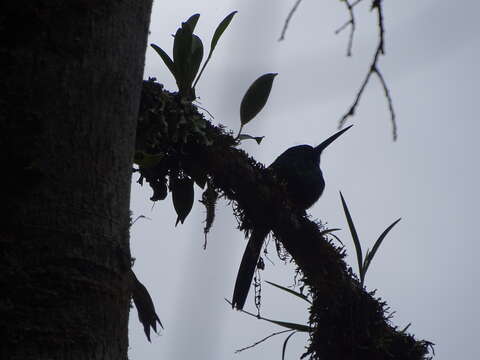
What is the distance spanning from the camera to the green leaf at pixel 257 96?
235 centimetres

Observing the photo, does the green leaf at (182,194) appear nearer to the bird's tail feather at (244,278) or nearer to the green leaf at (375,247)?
the bird's tail feather at (244,278)

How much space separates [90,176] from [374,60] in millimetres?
547

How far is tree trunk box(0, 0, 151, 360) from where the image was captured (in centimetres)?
80

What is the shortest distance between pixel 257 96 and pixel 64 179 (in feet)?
5.19

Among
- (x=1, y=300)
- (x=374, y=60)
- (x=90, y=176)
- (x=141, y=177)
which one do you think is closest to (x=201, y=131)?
(x=141, y=177)

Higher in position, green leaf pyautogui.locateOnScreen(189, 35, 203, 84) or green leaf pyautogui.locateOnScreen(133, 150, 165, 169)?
green leaf pyautogui.locateOnScreen(189, 35, 203, 84)

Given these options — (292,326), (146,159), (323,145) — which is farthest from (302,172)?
(146,159)

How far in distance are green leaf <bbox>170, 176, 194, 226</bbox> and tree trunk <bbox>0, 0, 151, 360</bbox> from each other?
3.74ft

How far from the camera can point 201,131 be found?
1.95m

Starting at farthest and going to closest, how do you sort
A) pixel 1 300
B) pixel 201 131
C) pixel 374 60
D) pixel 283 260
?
pixel 283 260 → pixel 201 131 → pixel 374 60 → pixel 1 300

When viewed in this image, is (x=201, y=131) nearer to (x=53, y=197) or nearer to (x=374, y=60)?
(x=374, y=60)

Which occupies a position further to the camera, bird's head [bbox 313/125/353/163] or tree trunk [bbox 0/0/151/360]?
bird's head [bbox 313/125/353/163]

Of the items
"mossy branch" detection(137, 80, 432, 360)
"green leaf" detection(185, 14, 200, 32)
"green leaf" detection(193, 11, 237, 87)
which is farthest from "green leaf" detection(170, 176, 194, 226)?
"green leaf" detection(185, 14, 200, 32)

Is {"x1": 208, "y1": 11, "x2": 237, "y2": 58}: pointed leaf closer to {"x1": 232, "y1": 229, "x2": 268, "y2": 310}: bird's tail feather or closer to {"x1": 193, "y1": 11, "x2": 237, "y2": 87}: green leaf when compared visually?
{"x1": 193, "y1": 11, "x2": 237, "y2": 87}: green leaf
